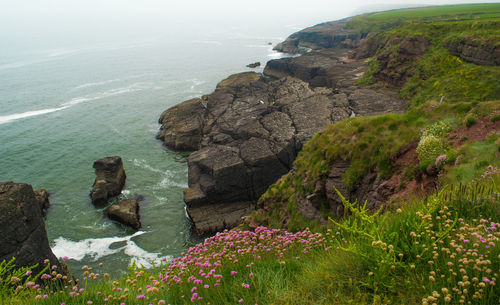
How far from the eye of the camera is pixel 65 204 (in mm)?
32500

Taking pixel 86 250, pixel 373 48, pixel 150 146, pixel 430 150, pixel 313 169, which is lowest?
pixel 86 250

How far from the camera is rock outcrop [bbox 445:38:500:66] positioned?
36875 millimetres

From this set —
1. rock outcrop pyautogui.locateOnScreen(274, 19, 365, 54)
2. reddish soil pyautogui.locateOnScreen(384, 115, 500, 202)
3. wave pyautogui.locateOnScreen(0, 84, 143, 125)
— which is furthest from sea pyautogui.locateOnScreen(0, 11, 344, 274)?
rock outcrop pyautogui.locateOnScreen(274, 19, 365, 54)

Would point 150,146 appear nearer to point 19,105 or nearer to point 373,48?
point 19,105

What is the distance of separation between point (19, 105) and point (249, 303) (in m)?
82.2

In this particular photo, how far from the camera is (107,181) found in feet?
109

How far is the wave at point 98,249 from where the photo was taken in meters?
24.9

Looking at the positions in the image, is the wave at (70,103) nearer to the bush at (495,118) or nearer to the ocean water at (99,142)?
the ocean water at (99,142)

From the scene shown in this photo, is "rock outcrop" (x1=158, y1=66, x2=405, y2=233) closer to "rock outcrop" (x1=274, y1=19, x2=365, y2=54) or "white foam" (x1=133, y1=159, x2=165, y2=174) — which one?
"white foam" (x1=133, y1=159, x2=165, y2=174)

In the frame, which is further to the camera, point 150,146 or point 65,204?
point 150,146

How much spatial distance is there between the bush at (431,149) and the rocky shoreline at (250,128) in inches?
689

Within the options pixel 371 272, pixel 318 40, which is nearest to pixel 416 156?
pixel 371 272

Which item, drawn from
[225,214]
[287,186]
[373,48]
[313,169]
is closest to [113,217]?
[225,214]

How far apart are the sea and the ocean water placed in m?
0.13
